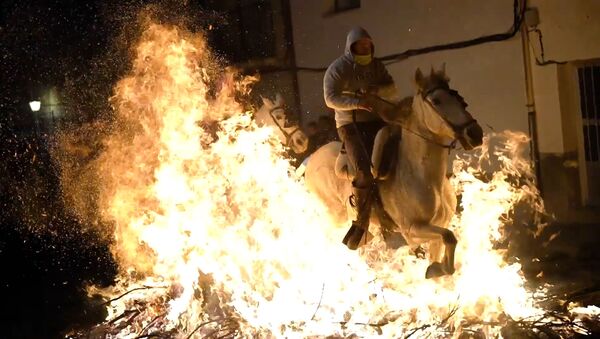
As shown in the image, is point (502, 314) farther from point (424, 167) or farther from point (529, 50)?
point (529, 50)

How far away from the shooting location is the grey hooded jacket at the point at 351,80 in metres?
7.03

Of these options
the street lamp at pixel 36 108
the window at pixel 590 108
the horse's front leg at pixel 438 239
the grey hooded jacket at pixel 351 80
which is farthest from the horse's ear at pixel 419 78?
the street lamp at pixel 36 108

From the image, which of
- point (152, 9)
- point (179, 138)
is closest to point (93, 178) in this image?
point (152, 9)

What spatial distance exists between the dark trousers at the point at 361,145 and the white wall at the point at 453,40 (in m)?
5.99

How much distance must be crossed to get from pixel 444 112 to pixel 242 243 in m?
3.18

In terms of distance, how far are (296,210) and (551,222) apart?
5933mm

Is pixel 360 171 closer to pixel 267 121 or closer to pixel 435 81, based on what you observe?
pixel 435 81

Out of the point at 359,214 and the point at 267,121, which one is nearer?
the point at 359,214

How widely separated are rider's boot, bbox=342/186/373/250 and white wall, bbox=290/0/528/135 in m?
6.47

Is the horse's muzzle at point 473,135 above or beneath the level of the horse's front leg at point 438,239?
above

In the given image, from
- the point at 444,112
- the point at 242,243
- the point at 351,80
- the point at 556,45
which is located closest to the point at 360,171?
the point at 351,80

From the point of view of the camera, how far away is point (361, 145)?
7.14 metres

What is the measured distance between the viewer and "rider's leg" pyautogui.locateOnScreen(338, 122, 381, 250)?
6.99 m

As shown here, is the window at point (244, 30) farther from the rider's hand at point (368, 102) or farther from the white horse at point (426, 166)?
the white horse at point (426, 166)
